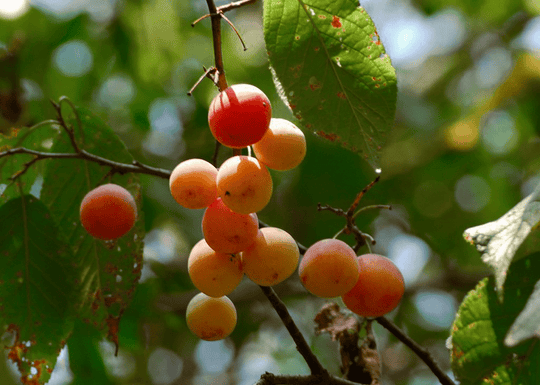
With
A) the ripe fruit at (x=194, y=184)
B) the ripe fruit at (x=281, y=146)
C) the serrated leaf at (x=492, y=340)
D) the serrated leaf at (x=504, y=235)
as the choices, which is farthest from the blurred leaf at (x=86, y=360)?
the serrated leaf at (x=504, y=235)

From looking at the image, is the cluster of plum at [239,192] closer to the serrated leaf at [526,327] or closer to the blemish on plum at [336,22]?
the blemish on plum at [336,22]

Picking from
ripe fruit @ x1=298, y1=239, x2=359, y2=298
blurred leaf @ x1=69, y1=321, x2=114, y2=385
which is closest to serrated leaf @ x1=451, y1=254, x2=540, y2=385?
ripe fruit @ x1=298, y1=239, x2=359, y2=298

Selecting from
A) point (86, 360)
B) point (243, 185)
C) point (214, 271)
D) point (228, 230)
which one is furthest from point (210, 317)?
point (86, 360)

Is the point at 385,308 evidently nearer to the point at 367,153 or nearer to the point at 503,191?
the point at 367,153

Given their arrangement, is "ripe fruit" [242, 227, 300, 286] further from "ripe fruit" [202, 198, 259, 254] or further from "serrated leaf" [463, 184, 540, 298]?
"serrated leaf" [463, 184, 540, 298]

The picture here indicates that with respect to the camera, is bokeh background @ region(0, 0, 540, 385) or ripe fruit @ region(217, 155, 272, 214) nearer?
ripe fruit @ region(217, 155, 272, 214)

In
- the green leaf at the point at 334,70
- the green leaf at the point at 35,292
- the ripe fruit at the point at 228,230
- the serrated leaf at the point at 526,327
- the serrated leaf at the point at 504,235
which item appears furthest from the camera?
the green leaf at the point at 35,292

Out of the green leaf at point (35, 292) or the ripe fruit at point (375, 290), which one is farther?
the green leaf at point (35, 292)
